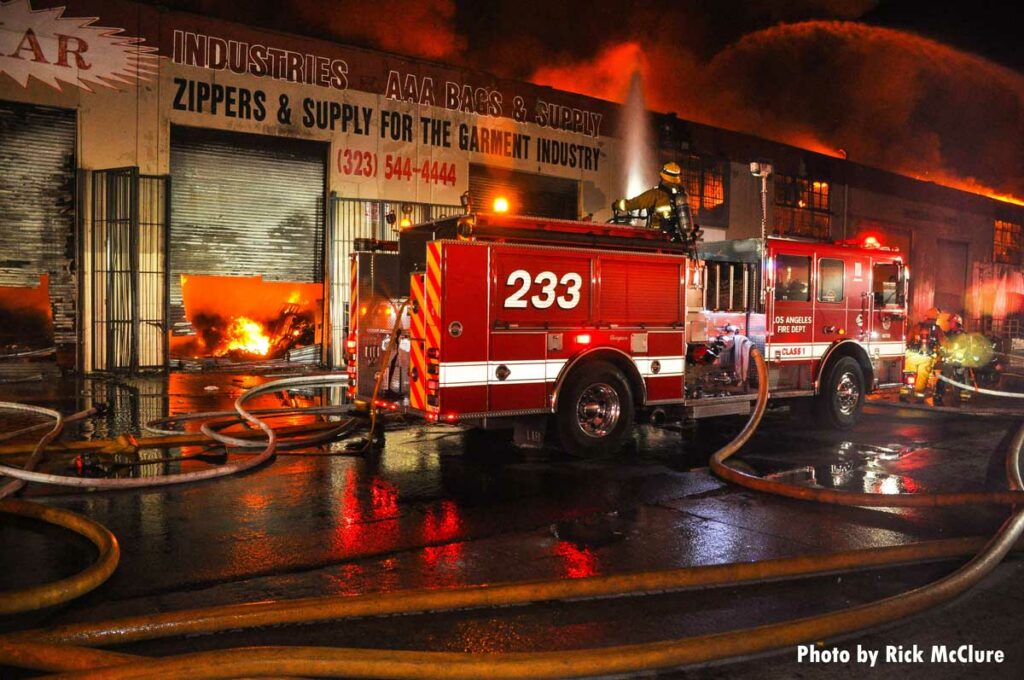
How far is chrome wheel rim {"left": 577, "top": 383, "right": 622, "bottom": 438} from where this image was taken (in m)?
8.27

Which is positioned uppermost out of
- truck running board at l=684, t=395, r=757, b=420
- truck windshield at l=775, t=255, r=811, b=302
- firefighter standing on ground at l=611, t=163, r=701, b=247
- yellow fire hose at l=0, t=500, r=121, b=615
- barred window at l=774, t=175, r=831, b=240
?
barred window at l=774, t=175, r=831, b=240

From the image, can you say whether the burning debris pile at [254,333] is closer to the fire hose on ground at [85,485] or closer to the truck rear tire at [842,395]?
the fire hose on ground at [85,485]

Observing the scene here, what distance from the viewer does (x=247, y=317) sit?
16.4m

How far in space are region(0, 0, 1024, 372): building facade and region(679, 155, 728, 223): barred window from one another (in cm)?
151

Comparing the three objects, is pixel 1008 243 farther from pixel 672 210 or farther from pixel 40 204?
pixel 40 204

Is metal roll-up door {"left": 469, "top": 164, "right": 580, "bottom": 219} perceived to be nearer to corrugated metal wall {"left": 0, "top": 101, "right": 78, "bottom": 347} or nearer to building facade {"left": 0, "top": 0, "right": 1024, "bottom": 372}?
building facade {"left": 0, "top": 0, "right": 1024, "bottom": 372}

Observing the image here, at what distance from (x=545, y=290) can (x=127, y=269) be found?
9500 millimetres

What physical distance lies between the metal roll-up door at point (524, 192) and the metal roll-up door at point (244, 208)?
3.53 metres

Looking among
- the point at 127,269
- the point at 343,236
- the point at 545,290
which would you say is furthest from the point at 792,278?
the point at 127,269

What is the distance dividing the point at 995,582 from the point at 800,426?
6.27m

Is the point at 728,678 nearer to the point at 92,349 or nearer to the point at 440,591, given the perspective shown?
the point at 440,591

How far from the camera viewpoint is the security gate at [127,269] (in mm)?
14227

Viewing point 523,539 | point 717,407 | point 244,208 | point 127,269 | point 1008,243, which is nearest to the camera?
point 523,539

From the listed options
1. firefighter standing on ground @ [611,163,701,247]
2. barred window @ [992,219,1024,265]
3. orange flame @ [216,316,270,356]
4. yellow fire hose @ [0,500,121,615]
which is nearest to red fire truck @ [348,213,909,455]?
firefighter standing on ground @ [611,163,701,247]
